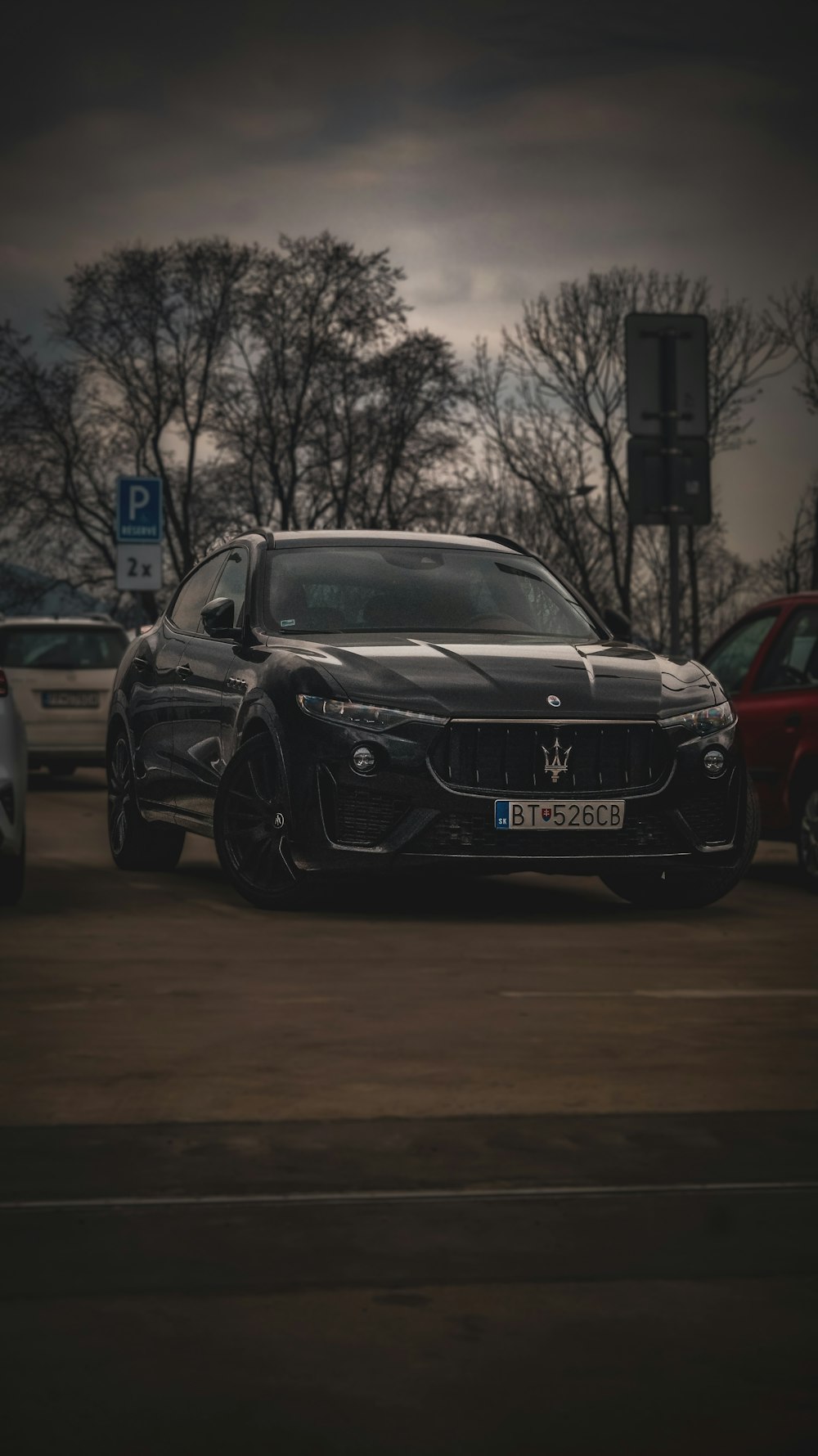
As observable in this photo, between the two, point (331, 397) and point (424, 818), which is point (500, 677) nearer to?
point (424, 818)

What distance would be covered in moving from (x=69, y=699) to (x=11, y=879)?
487 inches

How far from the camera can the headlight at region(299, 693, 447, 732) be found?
964 centimetres

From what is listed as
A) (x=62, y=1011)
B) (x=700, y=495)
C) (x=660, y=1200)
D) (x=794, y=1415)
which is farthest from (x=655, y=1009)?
(x=700, y=495)

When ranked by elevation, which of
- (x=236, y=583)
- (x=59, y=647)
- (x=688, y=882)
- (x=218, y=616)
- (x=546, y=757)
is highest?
(x=236, y=583)

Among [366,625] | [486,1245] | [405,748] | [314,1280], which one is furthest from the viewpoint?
[366,625]

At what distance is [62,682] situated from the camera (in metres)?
23.2

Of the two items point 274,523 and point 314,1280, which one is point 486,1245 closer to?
point 314,1280

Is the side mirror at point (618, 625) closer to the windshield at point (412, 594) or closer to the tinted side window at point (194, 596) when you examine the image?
the windshield at point (412, 594)

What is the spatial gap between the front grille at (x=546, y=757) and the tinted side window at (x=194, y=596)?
2776 millimetres

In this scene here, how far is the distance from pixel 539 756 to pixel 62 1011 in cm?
286

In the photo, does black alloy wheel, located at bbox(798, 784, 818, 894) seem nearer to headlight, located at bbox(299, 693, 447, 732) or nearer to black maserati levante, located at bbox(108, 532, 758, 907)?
black maserati levante, located at bbox(108, 532, 758, 907)

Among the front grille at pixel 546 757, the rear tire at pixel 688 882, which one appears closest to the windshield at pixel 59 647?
the rear tire at pixel 688 882

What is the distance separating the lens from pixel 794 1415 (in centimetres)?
350

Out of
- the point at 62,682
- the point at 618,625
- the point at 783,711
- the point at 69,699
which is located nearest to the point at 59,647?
the point at 62,682
